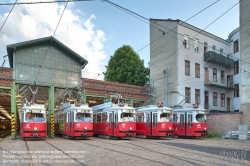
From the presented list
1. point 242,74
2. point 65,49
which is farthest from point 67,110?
point 242,74

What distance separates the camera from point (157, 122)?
24094 mm

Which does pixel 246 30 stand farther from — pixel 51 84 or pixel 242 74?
pixel 51 84

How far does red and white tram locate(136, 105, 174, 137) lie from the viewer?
23.9m

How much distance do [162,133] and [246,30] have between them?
13589 mm

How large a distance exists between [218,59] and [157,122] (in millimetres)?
16968

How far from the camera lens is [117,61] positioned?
149 feet

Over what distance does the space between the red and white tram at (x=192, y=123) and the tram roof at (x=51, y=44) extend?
13.0 m

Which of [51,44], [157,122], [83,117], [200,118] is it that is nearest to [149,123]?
[157,122]

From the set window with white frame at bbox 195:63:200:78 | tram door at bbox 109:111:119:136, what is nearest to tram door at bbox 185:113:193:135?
tram door at bbox 109:111:119:136

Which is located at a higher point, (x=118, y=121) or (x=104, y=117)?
(x=104, y=117)

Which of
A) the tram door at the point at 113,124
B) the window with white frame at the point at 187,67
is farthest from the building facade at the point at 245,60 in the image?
the tram door at the point at 113,124

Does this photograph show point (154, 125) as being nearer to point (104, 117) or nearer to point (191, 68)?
point (104, 117)

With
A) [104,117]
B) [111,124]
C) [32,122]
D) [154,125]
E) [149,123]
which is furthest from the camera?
[149,123]

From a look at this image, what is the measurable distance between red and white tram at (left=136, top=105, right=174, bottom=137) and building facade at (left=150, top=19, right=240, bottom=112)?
7147mm
